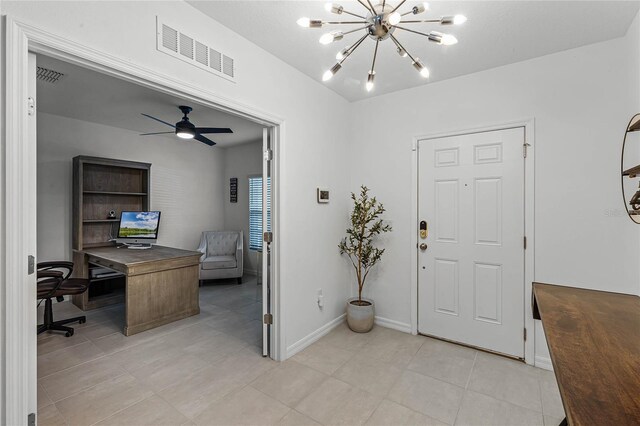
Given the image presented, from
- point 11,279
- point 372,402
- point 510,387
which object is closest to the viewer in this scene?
point 11,279

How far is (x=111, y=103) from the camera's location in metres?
3.69

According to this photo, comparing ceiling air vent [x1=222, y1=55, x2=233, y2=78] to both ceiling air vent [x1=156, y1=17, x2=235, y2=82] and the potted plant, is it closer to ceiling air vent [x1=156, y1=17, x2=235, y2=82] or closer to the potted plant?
ceiling air vent [x1=156, y1=17, x2=235, y2=82]

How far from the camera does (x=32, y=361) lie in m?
1.38

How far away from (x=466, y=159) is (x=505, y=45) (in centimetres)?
97

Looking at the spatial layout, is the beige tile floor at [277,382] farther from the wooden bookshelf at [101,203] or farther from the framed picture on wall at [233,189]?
the framed picture on wall at [233,189]

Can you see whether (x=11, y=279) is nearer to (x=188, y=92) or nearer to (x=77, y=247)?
(x=188, y=92)

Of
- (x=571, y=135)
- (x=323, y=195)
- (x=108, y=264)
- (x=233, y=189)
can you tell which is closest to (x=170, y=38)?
(x=323, y=195)

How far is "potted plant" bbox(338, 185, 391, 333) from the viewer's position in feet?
10.5

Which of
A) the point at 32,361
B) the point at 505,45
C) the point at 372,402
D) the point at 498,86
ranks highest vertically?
the point at 505,45

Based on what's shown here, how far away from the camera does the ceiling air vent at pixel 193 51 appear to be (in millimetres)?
1792

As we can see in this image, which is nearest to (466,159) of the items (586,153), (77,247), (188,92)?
(586,153)

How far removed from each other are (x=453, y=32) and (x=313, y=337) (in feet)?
9.65

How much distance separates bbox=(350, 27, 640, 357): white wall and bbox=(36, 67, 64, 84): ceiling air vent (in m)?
3.73

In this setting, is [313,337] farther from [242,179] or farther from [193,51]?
[242,179]
